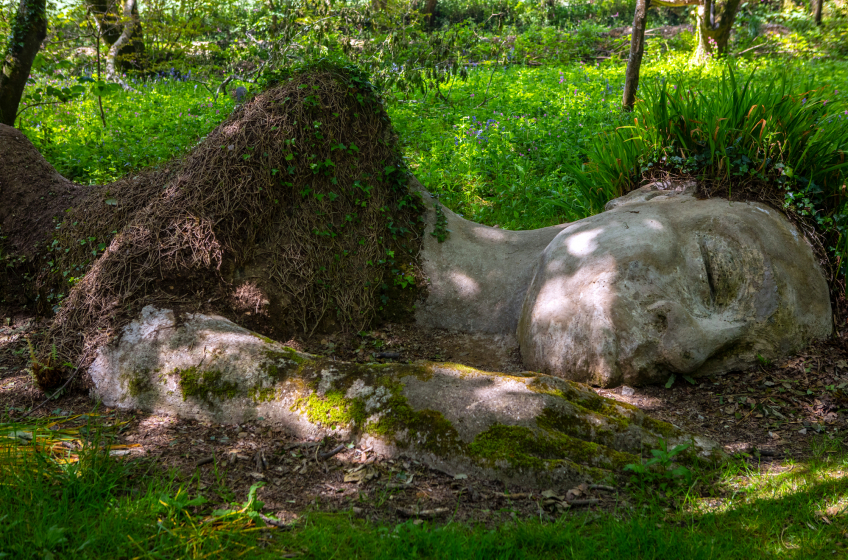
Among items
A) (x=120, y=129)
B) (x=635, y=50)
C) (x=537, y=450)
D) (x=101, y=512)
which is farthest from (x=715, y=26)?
(x=101, y=512)

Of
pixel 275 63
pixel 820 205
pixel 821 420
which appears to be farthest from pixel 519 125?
pixel 821 420

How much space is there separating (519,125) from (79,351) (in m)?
6.73

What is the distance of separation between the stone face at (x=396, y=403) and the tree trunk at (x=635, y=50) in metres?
5.27

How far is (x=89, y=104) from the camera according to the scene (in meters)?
9.53

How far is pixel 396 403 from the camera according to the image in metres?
3.04

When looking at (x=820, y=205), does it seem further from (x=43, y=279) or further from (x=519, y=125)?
(x=43, y=279)

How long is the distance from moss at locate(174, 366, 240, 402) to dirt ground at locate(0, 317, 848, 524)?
0.55 ft

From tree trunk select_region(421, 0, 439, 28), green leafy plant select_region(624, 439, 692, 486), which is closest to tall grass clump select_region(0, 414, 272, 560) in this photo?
green leafy plant select_region(624, 439, 692, 486)

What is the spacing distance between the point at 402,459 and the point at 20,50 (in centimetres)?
649

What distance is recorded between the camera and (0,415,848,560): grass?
2.09 metres

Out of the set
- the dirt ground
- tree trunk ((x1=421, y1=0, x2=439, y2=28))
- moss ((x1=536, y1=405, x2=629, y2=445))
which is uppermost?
tree trunk ((x1=421, y1=0, x2=439, y2=28))

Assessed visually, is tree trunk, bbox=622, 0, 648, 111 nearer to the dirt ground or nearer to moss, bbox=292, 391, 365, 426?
the dirt ground

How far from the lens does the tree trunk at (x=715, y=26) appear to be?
1185cm

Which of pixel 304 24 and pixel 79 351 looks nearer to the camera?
pixel 79 351
